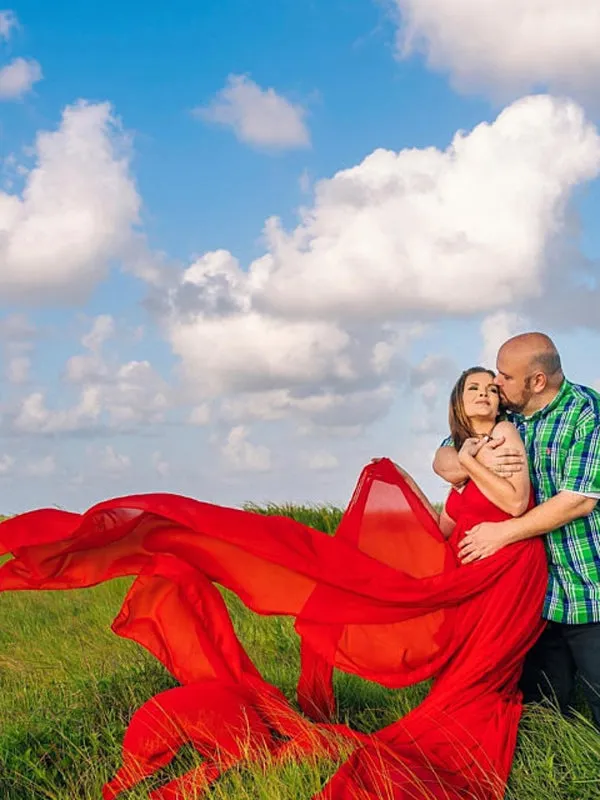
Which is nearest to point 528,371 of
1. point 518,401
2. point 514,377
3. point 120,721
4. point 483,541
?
point 514,377

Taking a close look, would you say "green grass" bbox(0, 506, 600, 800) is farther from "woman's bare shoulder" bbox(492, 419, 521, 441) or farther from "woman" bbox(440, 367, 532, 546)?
"woman's bare shoulder" bbox(492, 419, 521, 441)

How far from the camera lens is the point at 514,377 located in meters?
5.52

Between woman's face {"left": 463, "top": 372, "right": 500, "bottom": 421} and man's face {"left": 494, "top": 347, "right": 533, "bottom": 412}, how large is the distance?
73mm

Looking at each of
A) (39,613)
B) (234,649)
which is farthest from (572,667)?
(39,613)

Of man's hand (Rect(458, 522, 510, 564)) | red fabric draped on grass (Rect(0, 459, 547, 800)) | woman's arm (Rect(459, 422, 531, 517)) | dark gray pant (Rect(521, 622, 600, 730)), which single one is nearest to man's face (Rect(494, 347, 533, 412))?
woman's arm (Rect(459, 422, 531, 517))

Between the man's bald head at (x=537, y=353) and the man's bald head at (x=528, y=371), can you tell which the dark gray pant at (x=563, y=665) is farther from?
the man's bald head at (x=537, y=353)

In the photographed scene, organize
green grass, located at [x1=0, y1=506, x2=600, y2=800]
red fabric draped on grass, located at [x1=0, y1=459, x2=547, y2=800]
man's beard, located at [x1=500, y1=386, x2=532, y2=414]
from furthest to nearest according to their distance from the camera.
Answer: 1. man's beard, located at [x1=500, y1=386, x2=532, y2=414]
2. red fabric draped on grass, located at [x1=0, y1=459, x2=547, y2=800]
3. green grass, located at [x1=0, y1=506, x2=600, y2=800]

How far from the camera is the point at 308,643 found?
19.2ft

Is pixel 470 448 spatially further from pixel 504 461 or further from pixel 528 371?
pixel 528 371

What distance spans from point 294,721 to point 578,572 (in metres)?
1.84

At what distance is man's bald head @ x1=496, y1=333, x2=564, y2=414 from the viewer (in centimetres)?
552

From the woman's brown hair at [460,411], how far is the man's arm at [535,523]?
1.71ft

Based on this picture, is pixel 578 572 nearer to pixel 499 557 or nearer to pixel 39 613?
pixel 499 557

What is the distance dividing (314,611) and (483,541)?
107 cm
